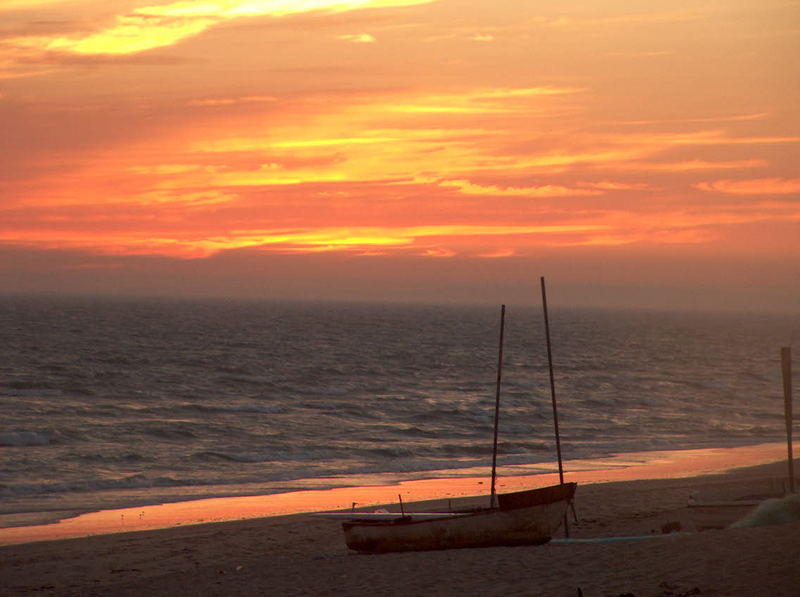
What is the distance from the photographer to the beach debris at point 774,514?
1645cm

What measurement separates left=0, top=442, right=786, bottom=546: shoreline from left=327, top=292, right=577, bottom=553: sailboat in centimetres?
655

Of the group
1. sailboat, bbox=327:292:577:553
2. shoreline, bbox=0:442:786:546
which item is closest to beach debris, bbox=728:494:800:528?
sailboat, bbox=327:292:577:553

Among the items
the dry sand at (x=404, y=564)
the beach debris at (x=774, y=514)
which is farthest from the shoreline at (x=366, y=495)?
the beach debris at (x=774, y=514)

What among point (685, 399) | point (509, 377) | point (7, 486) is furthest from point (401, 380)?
point (7, 486)

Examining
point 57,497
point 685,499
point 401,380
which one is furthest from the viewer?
point 401,380

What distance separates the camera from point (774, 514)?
16562 mm

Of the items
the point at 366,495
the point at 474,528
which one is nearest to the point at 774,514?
the point at 474,528

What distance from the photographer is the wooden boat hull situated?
17188 mm

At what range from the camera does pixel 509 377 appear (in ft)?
239

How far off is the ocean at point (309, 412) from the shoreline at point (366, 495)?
3.82ft

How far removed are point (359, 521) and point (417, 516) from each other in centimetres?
109

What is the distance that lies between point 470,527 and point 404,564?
64.4 inches

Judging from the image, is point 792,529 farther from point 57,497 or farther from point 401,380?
point 401,380

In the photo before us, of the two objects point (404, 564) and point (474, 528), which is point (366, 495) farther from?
point (404, 564)
